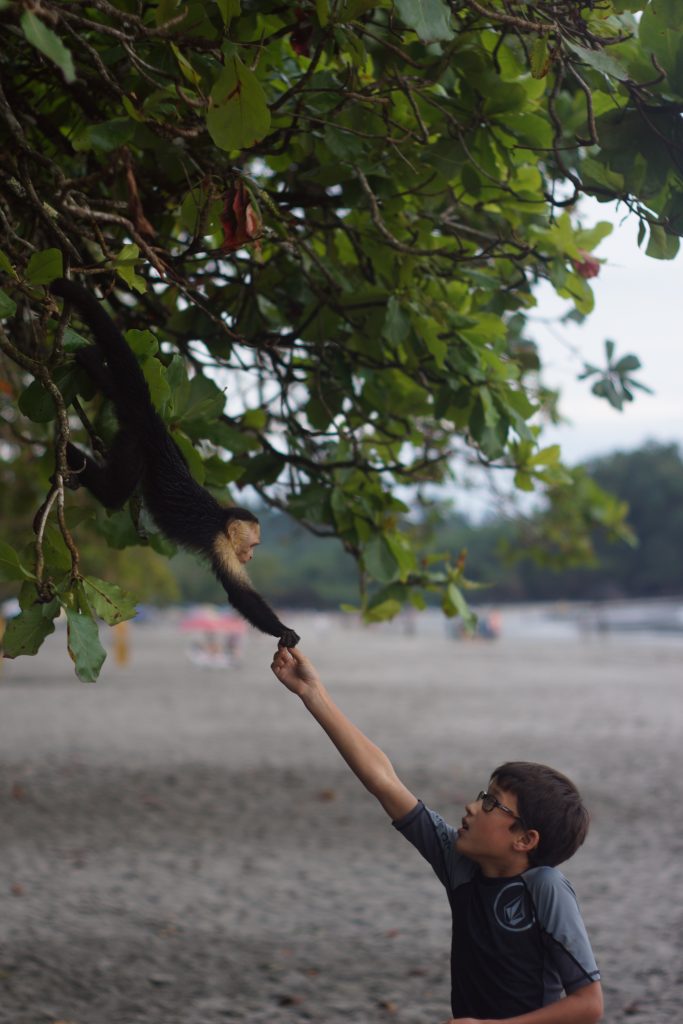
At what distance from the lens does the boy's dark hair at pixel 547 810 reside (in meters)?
2.22

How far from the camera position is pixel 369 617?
167 inches

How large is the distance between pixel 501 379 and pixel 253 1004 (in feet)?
8.85

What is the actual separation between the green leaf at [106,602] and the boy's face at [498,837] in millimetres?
809

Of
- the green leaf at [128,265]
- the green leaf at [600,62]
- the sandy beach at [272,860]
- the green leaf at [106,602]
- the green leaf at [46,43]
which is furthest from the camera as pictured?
the sandy beach at [272,860]

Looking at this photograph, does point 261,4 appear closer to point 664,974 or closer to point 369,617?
point 369,617

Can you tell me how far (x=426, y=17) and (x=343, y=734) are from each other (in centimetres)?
143

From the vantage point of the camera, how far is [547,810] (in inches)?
87.2

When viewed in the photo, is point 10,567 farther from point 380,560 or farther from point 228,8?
point 380,560

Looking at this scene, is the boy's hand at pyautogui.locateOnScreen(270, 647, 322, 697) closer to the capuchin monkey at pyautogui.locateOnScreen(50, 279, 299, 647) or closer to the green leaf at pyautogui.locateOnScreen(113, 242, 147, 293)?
the capuchin monkey at pyautogui.locateOnScreen(50, 279, 299, 647)

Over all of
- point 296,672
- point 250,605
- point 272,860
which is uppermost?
point 250,605

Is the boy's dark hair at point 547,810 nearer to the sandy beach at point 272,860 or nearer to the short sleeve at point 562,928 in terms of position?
the short sleeve at point 562,928

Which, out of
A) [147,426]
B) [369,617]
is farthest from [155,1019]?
[147,426]

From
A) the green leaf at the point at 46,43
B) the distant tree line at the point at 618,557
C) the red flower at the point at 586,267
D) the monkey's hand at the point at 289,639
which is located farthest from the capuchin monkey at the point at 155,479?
the distant tree line at the point at 618,557

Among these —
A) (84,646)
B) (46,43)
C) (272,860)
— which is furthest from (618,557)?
(46,43)
